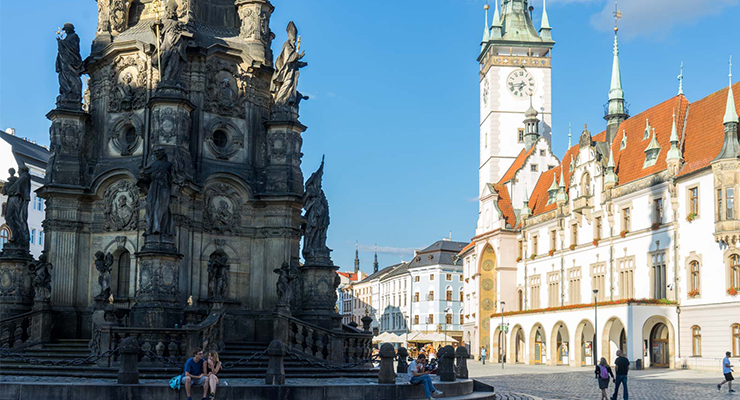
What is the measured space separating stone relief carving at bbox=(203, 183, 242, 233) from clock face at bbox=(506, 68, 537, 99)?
212 ft

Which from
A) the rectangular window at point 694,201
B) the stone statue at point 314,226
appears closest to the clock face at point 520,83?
the rectangular window at point 694,201

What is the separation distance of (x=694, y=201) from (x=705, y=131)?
4.55 m

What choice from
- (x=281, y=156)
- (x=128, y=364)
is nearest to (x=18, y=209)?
(x=281, y=156)

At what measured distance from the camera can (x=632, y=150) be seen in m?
54.9

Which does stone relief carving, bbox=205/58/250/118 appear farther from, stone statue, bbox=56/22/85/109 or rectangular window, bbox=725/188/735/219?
rectangular window, bbox=725/188/735/219

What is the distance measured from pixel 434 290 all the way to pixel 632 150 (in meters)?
55.7

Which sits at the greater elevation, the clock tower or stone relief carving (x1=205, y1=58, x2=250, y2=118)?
the clock tower

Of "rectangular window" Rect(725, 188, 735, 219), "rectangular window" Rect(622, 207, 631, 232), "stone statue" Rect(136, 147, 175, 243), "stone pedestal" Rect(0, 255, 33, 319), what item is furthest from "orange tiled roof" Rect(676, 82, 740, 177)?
"stone pedestal" Rect(0, 255, 33, 319)

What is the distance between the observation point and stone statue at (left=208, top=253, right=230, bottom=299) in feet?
77.9

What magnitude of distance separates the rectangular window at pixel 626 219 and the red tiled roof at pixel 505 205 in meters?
19.3

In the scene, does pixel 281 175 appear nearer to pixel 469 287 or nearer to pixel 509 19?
pixel 469 287

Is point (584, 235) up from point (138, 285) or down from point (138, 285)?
up

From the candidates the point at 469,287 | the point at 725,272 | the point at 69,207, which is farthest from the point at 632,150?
the point at 69,207

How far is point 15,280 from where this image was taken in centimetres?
2400
